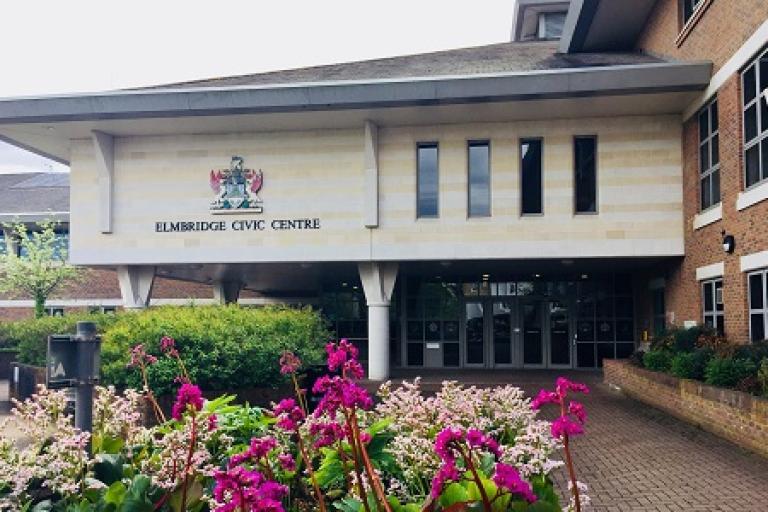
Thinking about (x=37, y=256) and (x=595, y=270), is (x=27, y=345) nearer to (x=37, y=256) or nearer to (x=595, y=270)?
(x=37, y=256)

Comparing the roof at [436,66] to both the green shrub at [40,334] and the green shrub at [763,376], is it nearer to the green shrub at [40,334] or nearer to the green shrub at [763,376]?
the green shrub at [40,334]

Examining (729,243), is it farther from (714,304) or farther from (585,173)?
(585,173)

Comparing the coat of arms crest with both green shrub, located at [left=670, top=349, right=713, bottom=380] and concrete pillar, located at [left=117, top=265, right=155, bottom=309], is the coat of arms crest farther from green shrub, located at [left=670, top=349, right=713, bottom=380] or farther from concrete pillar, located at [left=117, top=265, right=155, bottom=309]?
green shrub, located at [left=670, top=349, right=713, bottom=380]

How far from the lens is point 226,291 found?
91.7 ft

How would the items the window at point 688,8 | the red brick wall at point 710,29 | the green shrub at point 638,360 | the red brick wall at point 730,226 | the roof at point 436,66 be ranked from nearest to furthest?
1. the red brick wall at point 710,29
2. the red brick wall at point 730,226
3. the window at point 688,8
4. the green shrub at point 638,360
5. the roof at point 436,66

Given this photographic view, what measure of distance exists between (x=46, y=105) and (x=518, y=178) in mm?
12409

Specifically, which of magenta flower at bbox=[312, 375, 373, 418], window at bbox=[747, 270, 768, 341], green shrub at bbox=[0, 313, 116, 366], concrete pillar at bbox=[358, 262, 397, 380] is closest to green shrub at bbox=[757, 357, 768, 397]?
window at bbox=[747, 270, 768, 341]

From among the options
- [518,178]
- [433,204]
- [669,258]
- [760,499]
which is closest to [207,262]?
[433,204]

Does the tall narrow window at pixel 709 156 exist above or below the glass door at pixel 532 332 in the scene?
above

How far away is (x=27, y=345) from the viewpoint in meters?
17.2

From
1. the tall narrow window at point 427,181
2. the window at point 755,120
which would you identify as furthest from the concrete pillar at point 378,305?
the window at point 755,120

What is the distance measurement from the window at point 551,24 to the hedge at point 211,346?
84.7ft

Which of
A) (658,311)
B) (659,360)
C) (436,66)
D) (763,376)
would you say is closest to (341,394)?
(763,376)

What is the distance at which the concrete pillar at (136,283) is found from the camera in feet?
68.0
